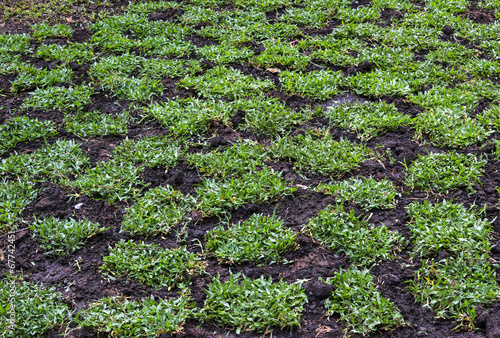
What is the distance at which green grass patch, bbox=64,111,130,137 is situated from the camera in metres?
4.01

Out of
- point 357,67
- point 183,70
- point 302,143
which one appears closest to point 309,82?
point 357,67

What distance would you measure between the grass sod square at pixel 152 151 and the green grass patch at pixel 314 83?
135cm

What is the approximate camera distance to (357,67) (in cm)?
480

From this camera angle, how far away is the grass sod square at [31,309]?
256 centimetres

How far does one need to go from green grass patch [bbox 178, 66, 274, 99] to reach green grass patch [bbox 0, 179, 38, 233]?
1819mm

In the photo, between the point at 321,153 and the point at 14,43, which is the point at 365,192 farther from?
the point at 14,43

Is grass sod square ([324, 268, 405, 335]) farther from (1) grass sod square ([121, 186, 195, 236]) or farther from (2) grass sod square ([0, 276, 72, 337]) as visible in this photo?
(2) grass sod square ([0, 276, 72, 337])

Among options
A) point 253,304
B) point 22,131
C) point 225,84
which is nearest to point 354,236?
point 253,304

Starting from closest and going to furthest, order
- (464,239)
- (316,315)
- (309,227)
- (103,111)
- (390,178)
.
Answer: (316,315) < (464,239) < (309,227) < (390,178) < (103,111)

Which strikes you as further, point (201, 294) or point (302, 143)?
point (302, 143)

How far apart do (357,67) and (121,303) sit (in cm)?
346

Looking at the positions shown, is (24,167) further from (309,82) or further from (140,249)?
A: (309,82)

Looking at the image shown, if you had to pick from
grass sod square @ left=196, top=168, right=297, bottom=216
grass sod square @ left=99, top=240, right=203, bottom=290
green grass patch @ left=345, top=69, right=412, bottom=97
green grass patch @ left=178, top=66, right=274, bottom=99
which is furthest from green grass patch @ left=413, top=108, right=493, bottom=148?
grass sod square @ left=99, top=240, right=203, bottom=290

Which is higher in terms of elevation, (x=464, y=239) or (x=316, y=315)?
(x=464, y=239)
